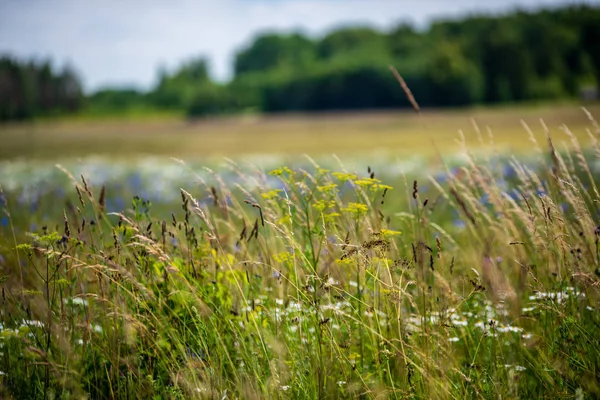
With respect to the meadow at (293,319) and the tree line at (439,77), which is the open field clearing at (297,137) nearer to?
the tree line at (439,77)

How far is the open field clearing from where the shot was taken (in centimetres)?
2191

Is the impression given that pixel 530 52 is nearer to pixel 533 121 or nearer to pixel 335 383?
pixel 533 121

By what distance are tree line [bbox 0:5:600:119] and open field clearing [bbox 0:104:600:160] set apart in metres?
12.9

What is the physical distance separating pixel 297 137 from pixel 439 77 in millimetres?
26766

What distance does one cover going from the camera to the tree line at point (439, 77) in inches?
1940

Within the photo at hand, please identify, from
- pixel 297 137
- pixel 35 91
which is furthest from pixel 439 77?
pixel 35 91

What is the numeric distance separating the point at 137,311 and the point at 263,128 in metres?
35.1

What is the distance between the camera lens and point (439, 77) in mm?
51875

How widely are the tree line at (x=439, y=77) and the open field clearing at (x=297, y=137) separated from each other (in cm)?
1292

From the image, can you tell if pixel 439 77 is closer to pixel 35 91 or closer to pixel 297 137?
pixel 297 137

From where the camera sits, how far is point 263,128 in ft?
122

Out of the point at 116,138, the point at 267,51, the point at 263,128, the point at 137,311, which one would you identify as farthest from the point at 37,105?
the point at 267,51

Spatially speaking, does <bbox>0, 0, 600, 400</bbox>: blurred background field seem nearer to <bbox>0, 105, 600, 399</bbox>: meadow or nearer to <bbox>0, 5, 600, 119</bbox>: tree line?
<bbox>0, 105, 600, 399</bbox>: meadow

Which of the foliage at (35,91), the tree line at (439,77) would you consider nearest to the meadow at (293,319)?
the foliage at (35,91)
